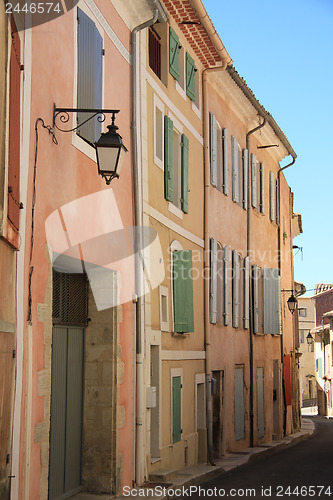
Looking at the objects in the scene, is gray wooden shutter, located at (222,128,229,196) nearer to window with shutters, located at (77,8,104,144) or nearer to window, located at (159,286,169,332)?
window, located at (159,286,169,332)

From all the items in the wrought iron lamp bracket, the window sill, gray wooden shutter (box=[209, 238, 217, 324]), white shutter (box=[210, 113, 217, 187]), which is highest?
white shutter (box=[210, 113, 217, 187])

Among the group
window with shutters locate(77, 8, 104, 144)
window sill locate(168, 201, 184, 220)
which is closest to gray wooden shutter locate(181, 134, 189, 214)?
window sill locate(168, 201, 184, 220)

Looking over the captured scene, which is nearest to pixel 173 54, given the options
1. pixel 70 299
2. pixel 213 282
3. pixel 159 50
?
pixel 159 50

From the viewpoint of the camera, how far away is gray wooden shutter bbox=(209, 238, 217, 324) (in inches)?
595

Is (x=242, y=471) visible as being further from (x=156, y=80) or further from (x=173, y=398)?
(x=156, y=80)

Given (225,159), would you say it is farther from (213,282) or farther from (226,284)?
(213,282)

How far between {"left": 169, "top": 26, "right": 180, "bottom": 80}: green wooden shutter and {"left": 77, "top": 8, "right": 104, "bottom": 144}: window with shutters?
359 cm

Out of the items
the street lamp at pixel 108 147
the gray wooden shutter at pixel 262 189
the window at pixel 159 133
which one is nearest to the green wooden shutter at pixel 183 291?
the window at pixel 159 133

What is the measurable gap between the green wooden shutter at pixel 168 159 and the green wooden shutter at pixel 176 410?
296 cm

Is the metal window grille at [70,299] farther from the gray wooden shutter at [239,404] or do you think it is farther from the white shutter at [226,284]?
the gray wooden shutter at [239,404]

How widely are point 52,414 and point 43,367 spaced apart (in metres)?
1.35

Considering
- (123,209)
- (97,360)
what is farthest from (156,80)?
(97,360)

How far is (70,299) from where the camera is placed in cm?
940

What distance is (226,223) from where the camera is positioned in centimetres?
1681
